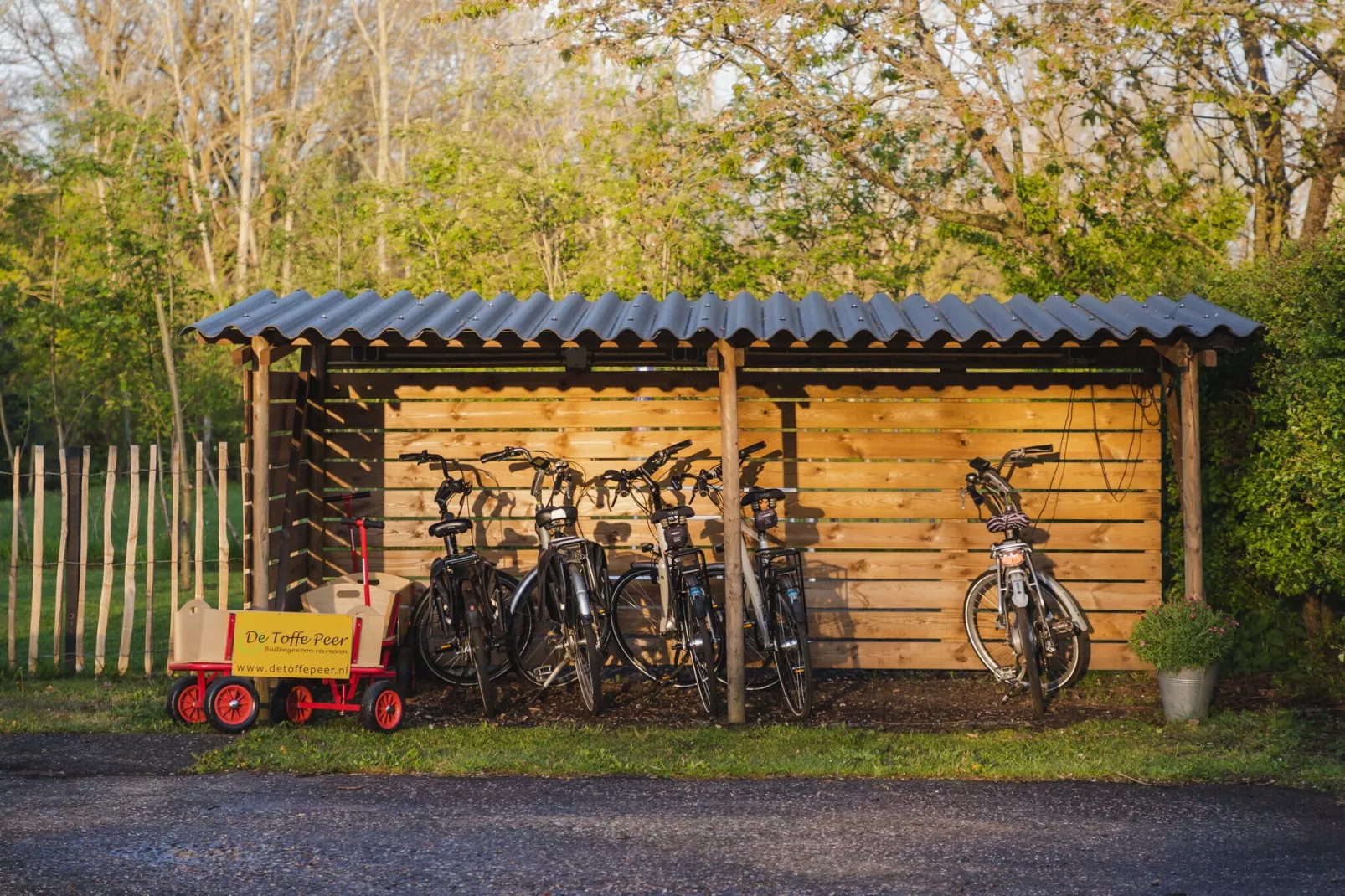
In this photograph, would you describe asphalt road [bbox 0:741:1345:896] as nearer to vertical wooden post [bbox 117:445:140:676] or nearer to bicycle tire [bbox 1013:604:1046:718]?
bicycle tire [bbox 1013:604:1046:718]

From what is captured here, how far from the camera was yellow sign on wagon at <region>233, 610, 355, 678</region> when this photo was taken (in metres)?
6.58

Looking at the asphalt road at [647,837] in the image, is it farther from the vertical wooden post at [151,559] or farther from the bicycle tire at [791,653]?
the vertical wooden post at [151,559]

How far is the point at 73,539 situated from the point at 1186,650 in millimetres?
6705

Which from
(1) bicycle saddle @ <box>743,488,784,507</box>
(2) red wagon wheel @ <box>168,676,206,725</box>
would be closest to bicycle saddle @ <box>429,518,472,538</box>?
(2) red wagon wheel @ <box>168,676,206,725</box>

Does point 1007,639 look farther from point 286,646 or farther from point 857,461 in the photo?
point 286,646

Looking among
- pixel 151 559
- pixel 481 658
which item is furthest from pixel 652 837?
pixel 151 559

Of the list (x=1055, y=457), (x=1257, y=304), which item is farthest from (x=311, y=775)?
(x=1257, y=304)

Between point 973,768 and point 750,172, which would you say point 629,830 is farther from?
point 750,172

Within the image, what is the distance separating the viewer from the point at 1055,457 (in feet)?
26.3

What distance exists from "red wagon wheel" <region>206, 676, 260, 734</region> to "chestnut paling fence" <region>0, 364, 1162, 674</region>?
52.7 inches

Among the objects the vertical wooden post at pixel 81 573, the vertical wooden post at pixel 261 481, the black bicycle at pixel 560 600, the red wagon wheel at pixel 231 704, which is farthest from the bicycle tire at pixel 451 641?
the vertical wooden post at pixel 81 573

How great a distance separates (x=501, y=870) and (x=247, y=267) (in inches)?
761

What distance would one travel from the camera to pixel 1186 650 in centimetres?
672

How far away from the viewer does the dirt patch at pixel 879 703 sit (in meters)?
7.06
